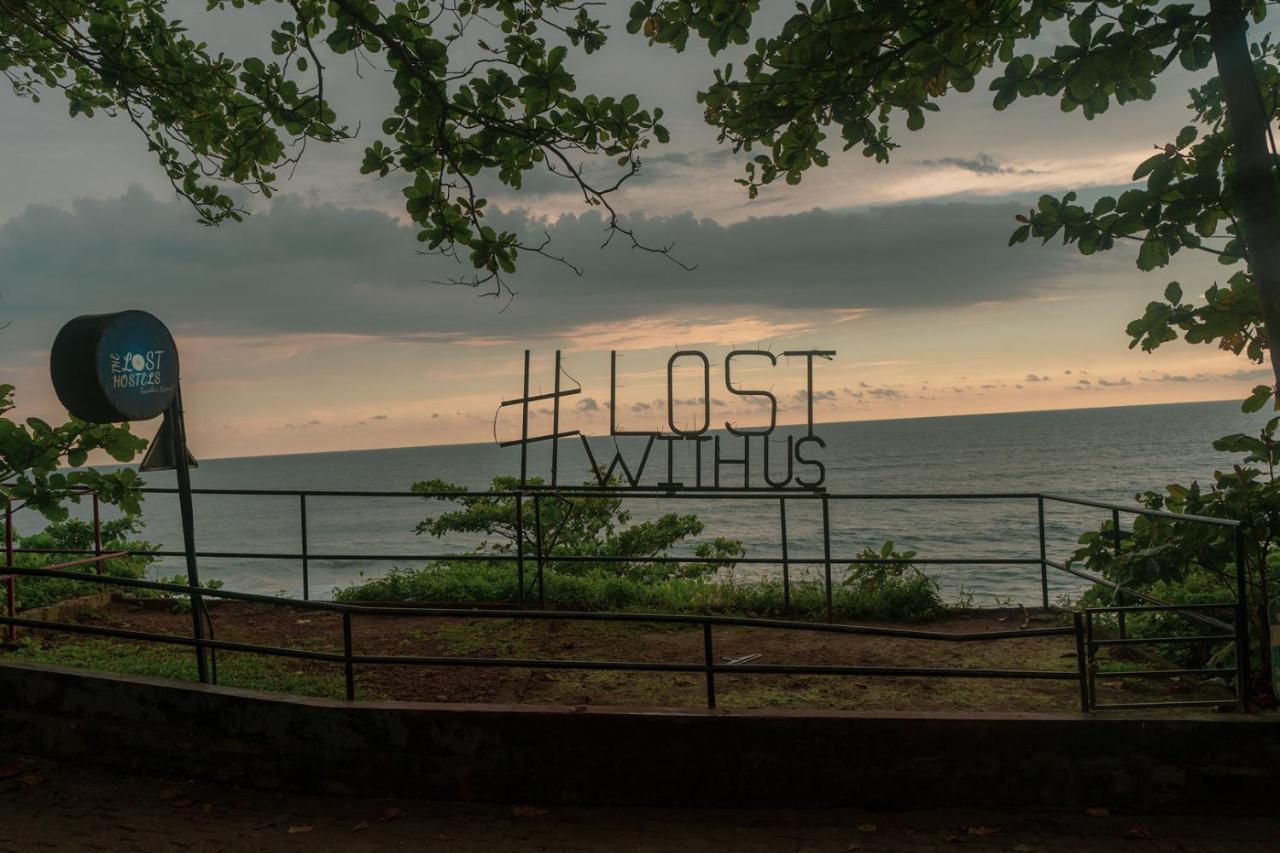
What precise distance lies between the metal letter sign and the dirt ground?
4.19 feet

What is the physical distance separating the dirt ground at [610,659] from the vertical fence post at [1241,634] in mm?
472

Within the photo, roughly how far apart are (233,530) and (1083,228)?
89.2 metres

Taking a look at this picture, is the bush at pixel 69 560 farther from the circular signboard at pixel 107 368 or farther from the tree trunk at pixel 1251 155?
the tree trunk at pixel 1251 155

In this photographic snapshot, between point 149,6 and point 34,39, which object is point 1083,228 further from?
point 34,39

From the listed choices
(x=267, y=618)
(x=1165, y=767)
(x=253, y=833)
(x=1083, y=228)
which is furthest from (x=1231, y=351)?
(x=267, y=618)

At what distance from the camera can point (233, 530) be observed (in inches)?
3324

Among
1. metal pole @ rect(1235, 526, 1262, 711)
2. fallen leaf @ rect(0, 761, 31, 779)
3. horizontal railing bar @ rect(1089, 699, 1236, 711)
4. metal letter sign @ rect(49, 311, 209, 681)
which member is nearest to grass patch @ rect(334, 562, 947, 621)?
horizontal railing bar @ rect(1089, 699, 1236, 711)

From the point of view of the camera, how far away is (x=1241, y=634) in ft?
18.5

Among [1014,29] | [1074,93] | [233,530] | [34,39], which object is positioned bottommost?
[233,530]

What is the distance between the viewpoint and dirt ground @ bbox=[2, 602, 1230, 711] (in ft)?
21.1

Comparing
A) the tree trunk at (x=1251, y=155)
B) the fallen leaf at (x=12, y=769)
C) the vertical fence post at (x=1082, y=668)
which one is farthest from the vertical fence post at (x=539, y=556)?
the tree trunk at (x=1251, y=155)

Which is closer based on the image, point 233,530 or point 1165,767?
point 1165,767

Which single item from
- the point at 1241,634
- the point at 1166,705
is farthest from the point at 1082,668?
the point at 1241,634

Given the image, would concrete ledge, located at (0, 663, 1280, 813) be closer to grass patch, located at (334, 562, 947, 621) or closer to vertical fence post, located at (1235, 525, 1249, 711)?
vertical fence post, located at (1235, 525, 1249, 711)
